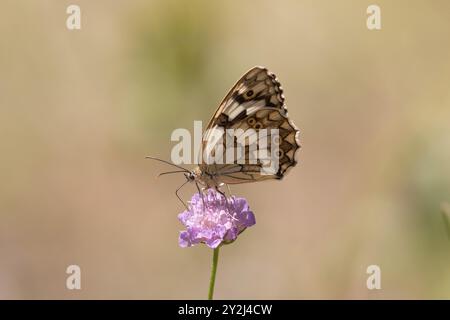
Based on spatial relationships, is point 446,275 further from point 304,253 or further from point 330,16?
point 330,16

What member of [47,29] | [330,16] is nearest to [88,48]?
[47,29]

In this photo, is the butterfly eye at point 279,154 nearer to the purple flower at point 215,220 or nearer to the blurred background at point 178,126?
the purple flower at point 215,220

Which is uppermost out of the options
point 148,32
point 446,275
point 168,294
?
point 148,32

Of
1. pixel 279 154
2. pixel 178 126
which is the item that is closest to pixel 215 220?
pixel 279 154

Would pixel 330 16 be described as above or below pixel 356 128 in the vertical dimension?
above

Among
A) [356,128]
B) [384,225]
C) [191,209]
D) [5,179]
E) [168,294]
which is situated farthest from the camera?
[356,128]
